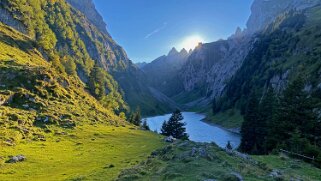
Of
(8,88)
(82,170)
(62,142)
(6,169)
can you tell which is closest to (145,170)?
(82,170)

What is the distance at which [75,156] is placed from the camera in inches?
1829

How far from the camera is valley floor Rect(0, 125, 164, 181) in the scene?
115ft

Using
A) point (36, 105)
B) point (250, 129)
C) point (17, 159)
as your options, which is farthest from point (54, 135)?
point (250, 129)

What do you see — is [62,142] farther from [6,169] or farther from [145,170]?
[145,170]

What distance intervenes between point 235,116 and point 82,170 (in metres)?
163

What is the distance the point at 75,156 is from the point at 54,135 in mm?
14327

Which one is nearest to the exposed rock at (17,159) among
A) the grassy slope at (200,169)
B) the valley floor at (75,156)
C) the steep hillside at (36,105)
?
the valley floor at (75,156)

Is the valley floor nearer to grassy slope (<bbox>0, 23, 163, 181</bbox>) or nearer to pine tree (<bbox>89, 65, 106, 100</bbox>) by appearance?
grassy slope (<bbox>0, 23, 163, 181</bbox>)

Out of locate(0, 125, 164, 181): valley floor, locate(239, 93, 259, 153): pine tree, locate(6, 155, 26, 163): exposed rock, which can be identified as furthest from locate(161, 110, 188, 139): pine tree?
locate(6, 155, 26, 163): exposed rock

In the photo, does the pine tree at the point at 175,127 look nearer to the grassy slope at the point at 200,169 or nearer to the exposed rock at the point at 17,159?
the exposed rock at the point at 17,159

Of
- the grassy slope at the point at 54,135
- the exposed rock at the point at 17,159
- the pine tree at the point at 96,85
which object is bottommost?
the exposed rock at the point at 17,159

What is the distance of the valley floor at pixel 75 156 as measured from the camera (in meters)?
34.9

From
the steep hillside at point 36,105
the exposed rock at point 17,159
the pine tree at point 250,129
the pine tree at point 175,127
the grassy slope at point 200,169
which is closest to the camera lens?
the grassy slope at point 200,169

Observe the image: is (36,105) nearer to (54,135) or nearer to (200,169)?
(54,135)
